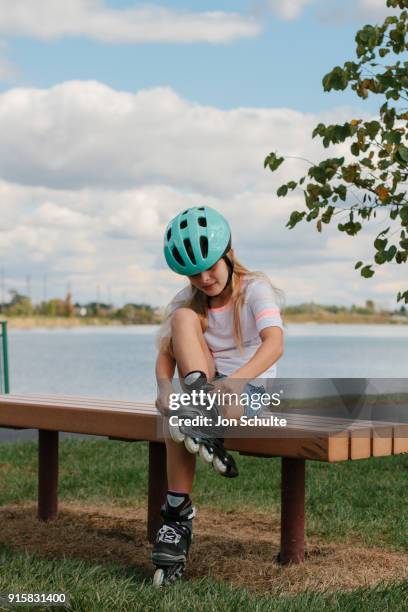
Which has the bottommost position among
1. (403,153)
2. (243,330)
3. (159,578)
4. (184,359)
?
(159,578)

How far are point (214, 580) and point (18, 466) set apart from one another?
168 inches

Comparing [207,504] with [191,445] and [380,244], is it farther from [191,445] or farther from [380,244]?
[191,445]

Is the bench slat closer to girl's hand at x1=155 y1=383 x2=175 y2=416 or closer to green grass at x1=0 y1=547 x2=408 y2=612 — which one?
girl's hand at x1=155 y1=383 x2=175 y2=416

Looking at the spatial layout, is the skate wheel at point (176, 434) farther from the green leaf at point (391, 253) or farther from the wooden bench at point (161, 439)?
the green leaf at point (391, 253)

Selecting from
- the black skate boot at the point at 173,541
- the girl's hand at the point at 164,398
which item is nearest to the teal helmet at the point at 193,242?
the girl's hand at the point at 164,398

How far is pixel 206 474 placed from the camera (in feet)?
25.0

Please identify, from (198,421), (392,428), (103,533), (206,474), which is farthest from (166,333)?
(206,474)

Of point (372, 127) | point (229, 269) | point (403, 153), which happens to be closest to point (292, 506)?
point (229, 269)

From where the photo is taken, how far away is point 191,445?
12.1 feet

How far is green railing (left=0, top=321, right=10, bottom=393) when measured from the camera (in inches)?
510

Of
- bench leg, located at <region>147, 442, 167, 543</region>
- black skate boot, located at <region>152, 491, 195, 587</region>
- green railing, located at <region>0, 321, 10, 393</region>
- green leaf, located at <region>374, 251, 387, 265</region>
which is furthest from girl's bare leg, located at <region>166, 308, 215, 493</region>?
green railing, located at <region>0, 321, 10, 393</region>

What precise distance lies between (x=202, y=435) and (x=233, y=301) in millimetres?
756

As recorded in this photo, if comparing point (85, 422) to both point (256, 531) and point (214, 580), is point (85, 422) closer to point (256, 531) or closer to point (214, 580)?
point (214, 580)

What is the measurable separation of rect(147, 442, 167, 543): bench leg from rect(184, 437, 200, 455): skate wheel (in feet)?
4.01
